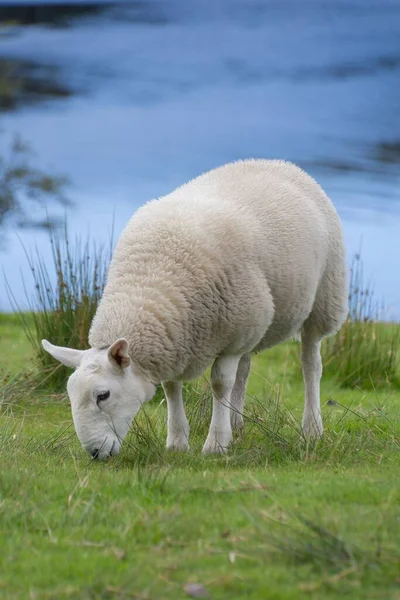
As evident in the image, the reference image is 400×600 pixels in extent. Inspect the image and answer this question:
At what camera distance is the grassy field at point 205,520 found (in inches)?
144

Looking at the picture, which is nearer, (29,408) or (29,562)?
(29,562)

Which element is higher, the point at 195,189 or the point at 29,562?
the point at 195,189

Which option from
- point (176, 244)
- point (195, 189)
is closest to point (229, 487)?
point (176, 244)

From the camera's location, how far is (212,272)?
20.2 ft

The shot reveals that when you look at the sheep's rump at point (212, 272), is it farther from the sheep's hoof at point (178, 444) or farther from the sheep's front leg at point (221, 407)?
the sheep's hoof at point (178, 444)

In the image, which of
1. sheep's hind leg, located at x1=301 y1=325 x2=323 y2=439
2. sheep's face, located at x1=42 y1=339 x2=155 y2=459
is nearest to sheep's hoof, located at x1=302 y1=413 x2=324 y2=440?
sheep's hind leg, located at x1=301 y1=325 x2=323 y2=439

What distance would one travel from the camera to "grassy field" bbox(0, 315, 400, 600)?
367cm

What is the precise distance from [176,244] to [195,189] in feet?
2.70

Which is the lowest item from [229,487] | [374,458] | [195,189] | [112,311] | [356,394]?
[356,394]

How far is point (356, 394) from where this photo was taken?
408 inches

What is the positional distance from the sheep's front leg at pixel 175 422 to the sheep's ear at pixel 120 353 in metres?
0.94

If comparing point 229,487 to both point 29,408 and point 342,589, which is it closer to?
point 342,589

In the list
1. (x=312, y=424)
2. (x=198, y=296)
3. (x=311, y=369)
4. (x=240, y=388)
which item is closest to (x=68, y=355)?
(x=198, y=296)

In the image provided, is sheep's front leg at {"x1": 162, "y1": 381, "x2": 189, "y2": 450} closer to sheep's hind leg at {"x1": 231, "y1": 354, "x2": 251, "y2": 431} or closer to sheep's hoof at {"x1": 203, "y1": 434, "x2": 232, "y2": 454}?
sheep's hoof at {"x1": 203, "y1": 434, "x2": 232, "y2": 454}
